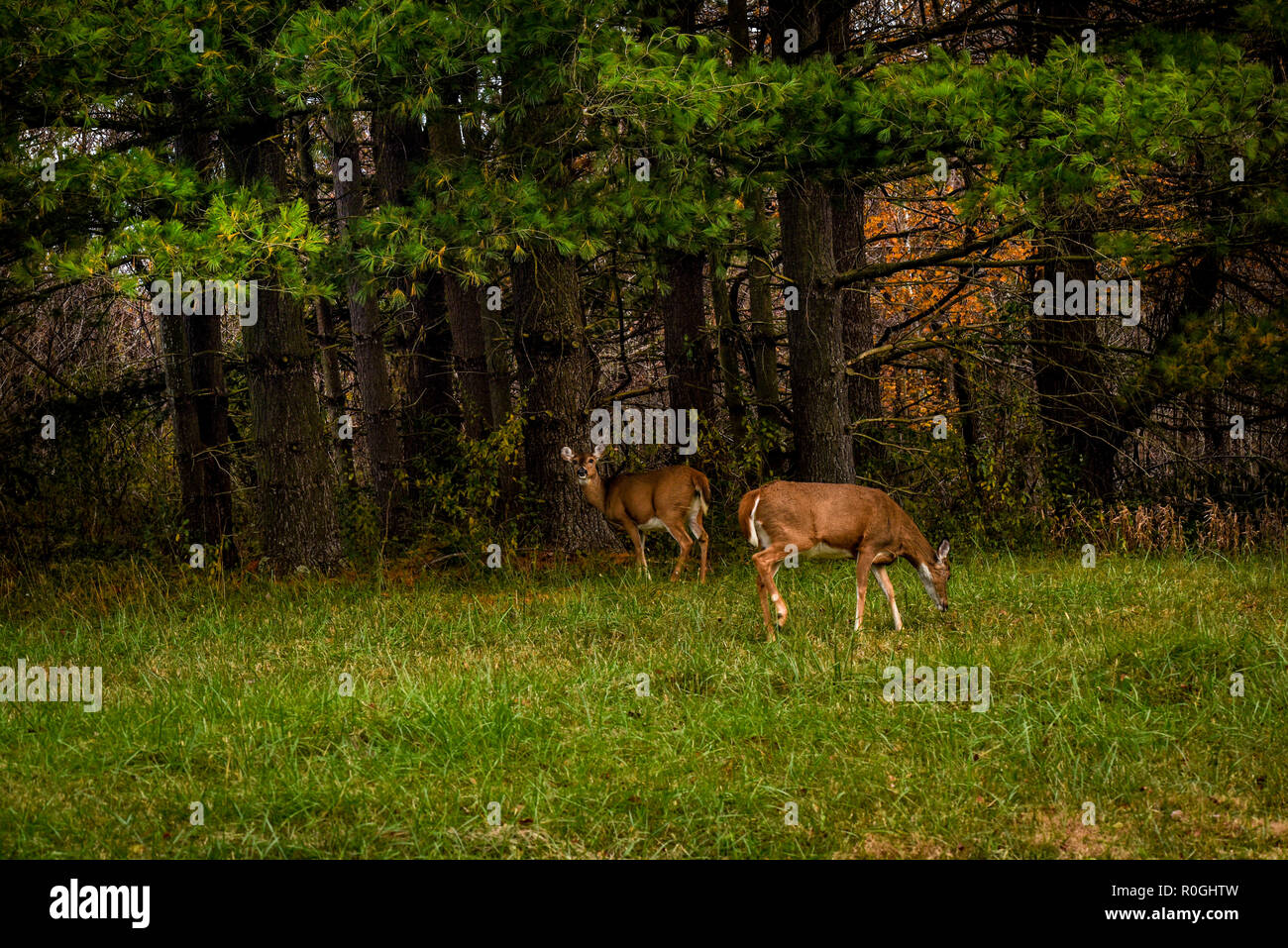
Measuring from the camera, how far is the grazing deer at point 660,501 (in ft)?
44.3

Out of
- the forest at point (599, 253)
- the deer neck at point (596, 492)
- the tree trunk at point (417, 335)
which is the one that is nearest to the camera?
the forest at point (599, 253)

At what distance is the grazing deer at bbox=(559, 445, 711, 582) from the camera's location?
1350 cm

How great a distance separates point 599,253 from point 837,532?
489 centimetres

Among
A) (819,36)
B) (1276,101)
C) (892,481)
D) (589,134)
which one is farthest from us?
(892,481)

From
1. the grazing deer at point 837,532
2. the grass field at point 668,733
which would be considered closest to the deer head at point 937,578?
the grazing deer at point 837,532

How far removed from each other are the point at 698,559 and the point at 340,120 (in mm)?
5923

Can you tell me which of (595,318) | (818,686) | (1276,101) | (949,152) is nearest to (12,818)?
(818,686)

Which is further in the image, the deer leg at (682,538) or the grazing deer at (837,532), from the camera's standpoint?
the deer leg at (682,538)

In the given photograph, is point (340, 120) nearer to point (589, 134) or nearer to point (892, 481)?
point (589, 134)

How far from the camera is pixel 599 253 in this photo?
1334 cm

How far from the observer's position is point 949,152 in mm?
10922

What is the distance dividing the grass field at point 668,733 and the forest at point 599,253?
9.52 ft

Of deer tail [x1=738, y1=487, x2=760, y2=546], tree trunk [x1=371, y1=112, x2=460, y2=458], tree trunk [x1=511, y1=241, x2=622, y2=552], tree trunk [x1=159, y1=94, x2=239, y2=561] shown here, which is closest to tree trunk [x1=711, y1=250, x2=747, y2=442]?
tree trunk [x1=511, y1=241, x2=622, y2=552]

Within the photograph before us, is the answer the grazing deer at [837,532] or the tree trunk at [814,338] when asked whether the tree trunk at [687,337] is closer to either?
the tree trunk at [814,338]
